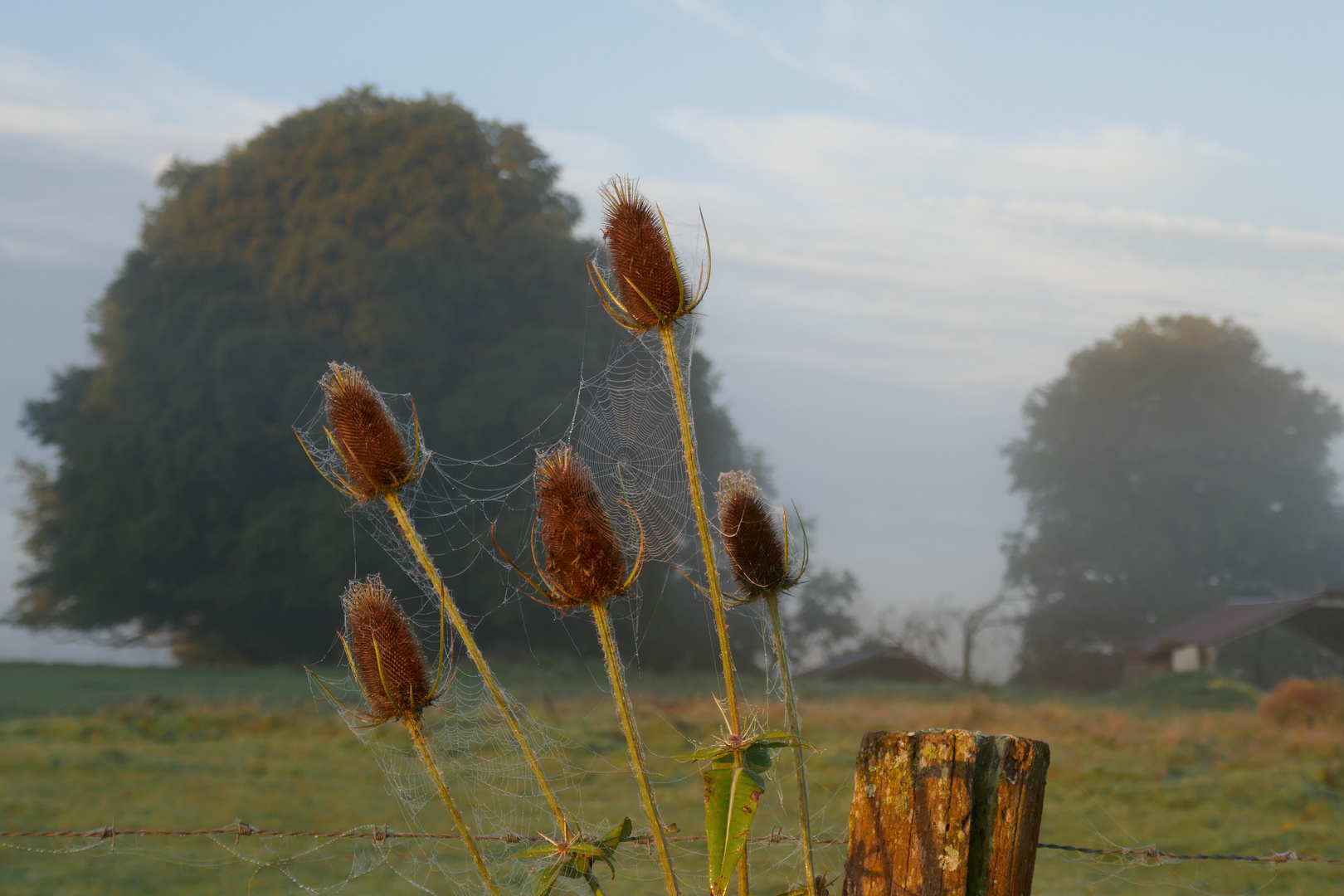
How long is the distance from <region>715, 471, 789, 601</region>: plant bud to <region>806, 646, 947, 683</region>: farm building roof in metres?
40.9

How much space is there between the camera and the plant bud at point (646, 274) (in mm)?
2789

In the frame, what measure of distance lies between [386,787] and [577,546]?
33.6 feet

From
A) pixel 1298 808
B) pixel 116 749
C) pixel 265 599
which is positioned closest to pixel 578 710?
pixel 116 749

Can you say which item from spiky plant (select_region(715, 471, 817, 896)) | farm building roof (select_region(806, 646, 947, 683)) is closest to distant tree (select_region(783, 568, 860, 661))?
farm building roof (select_region(806, 646, 947, 683))

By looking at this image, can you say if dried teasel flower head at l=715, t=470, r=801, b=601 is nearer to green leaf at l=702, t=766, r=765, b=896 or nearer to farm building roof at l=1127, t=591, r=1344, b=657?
green leaf at l=702, t=766, r=765, b=896

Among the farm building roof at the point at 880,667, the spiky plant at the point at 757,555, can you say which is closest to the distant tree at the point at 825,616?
the farm building roof at the point at 880,667

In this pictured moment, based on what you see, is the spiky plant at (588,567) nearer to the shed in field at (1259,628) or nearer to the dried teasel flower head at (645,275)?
the dried teasel flower head at (645,275)

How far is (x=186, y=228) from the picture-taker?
1377 inches

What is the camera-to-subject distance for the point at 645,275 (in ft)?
9.14

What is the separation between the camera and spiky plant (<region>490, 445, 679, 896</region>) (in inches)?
105

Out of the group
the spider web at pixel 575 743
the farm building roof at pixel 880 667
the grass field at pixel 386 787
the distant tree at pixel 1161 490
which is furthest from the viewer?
the distant tree at pixel 1161 490

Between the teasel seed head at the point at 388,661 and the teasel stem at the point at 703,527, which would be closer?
the teasel stem at the point at 703,527

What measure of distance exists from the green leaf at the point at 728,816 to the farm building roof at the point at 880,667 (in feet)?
135

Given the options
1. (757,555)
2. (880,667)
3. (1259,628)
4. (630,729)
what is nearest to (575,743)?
(757,555)
